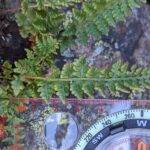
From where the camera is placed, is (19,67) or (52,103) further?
(52,103)

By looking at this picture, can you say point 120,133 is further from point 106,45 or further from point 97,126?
point 106,45

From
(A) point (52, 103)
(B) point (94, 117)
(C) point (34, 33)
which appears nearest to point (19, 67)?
(C) point (34, 33)

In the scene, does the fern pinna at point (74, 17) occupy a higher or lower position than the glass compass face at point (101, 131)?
higher

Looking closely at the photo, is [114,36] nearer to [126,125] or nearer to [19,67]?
[126,125]

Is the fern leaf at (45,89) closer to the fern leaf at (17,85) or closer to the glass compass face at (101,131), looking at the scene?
the fern leaf at (17,85)

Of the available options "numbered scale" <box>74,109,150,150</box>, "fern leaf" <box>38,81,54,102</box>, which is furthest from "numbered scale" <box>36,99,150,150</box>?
"fern leaf" <box>38,81,54,102</box>

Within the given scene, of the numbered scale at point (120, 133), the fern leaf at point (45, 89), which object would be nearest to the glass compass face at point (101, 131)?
the numbered scale at point (120, 133)

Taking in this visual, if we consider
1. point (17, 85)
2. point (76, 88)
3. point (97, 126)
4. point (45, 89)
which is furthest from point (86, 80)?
point (97, 126)

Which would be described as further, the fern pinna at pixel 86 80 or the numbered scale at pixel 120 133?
the numbered scale at pixel 120 133

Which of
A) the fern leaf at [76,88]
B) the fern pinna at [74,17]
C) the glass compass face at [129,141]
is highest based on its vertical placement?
the fern pinna at [74,17]
